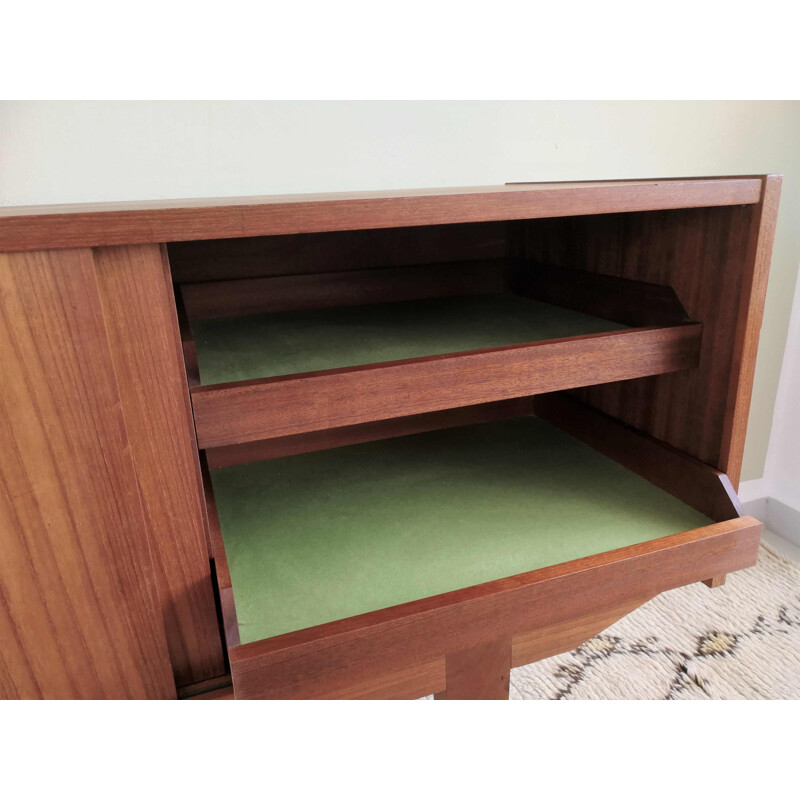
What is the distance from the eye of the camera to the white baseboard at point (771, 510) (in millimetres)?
1427

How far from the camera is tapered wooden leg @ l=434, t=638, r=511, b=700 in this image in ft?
1.75

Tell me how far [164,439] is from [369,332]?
0.30 meters

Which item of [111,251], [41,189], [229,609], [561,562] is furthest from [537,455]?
[41,189]

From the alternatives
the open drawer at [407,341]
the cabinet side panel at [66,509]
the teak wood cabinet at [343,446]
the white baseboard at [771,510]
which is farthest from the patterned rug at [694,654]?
the cabinet side panel at [66,509]

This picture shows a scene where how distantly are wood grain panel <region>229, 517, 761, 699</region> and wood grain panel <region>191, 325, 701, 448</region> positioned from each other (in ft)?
0.52

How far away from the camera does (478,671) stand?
55 cm

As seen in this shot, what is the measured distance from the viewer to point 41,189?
2.60 ft

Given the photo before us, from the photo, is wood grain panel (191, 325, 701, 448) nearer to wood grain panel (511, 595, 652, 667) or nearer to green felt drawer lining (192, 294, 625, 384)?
green felt drawer lining (192, 294, 625, 384)

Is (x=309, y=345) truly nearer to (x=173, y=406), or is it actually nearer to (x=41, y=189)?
(x=173, y=406)

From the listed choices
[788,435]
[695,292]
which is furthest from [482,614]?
[788,435]

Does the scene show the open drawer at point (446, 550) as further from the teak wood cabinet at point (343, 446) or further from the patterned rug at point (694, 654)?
the patterned rug at point (694, 654)

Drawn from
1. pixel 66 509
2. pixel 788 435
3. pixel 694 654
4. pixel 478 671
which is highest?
pixel 66 509

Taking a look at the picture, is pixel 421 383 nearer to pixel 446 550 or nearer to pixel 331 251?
pixel 446 550

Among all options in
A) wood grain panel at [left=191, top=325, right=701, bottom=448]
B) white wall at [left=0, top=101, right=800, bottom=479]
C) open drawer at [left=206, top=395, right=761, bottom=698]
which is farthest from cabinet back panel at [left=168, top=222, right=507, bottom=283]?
wood grain panel at [left=191, top=325, right=701, bottom=448]
